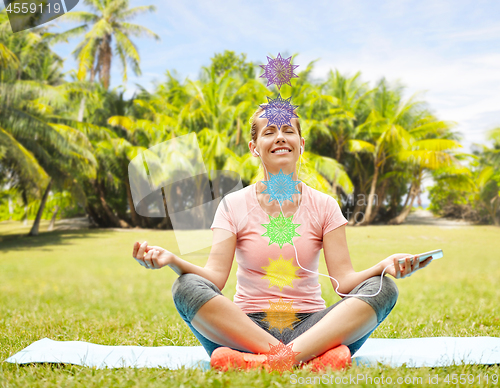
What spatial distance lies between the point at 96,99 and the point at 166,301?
13.8m

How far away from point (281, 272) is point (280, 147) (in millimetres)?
526

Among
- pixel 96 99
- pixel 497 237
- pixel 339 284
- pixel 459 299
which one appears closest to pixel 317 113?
pixel 497 237

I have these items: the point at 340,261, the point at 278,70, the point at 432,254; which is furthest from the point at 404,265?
the point at 278,70

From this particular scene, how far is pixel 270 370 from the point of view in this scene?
1.70 metres

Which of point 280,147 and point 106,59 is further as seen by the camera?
point 106,59

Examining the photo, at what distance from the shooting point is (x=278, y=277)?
71.2 inches

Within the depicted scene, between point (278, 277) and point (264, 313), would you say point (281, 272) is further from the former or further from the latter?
point (264, 313)

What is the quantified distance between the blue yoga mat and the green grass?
0.29ft

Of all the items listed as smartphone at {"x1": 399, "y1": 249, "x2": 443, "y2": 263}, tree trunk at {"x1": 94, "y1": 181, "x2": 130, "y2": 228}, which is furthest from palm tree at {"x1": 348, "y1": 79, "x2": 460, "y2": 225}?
tree trunk at {"x1": 94, "y1": 181, "x2": 130, "y2": 228}

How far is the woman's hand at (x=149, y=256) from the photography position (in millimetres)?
1641

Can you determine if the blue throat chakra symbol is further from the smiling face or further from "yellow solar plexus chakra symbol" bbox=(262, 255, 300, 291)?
"yellow solar plexus chakra symbol" bbox=(262, 255, 300, 291)

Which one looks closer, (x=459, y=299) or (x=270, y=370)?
(x=270, y=370)

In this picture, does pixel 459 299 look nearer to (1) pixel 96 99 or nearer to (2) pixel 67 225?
(1) pixel 96 99

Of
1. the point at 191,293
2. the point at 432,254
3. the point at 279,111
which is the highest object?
the point at 279,111
